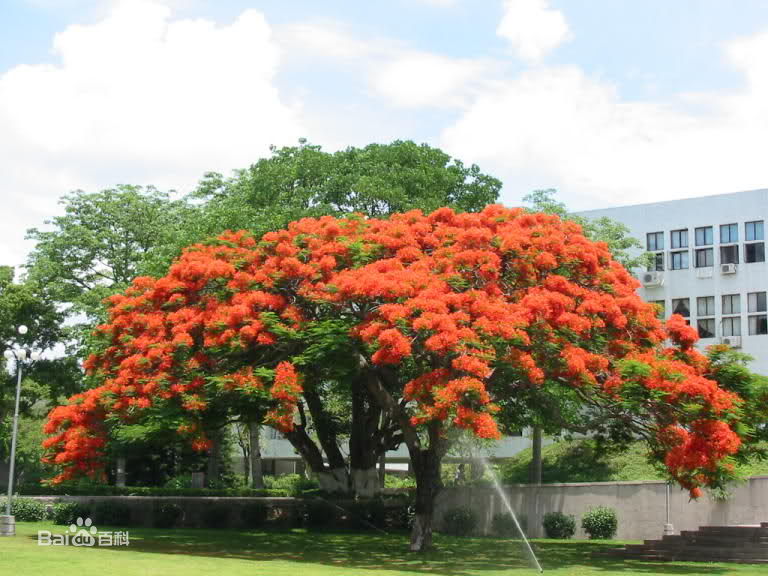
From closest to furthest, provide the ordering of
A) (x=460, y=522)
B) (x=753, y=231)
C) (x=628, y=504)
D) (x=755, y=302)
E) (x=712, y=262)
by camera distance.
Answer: (x=628, y=504)
(x=460, y=522)
(x=753, y=231)
(x=755, y=302)
(x=712, y=262)

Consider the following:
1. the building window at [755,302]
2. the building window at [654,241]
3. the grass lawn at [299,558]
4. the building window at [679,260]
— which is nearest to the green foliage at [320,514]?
the grass lawn at [299,558]

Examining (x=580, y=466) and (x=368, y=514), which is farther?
(x=580, y=466)

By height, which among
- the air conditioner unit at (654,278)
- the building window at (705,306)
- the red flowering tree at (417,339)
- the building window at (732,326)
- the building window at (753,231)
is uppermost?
the building window at (753,231)

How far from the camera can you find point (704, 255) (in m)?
50.0

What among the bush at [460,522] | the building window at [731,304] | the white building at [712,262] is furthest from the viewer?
the building window at [731,304]

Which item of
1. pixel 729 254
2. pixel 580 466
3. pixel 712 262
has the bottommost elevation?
pixel 580 466

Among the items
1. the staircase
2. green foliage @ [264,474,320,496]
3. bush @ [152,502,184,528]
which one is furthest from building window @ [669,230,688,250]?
bush @ [152,502,184,528]

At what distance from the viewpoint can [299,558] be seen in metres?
23.3

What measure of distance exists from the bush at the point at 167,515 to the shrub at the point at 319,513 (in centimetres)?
477

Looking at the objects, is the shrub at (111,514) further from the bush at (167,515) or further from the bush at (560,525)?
the bush at (560,525)

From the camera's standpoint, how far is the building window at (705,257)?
49656 millimetres

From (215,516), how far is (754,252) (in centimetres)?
3085

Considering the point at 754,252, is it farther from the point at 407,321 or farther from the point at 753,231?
the point at 407,321

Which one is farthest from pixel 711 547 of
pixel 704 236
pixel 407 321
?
pixel 704 236
